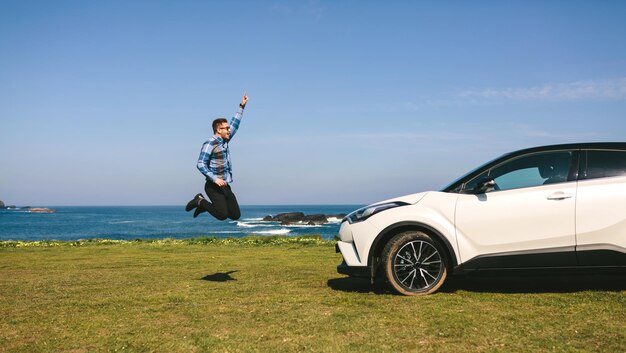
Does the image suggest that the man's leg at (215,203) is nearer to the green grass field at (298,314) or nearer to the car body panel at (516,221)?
the green grass field at (298,314)

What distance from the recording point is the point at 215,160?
8.10m

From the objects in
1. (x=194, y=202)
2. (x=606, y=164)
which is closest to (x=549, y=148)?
(x=606, y=164)

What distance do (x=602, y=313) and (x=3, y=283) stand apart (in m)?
8.57

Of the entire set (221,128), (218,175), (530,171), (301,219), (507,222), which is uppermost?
(221,128)

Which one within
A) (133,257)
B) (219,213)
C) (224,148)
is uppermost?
(224,148)

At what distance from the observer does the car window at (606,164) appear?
20.1 feet

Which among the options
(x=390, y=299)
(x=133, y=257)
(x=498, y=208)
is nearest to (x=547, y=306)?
(x=498, y=208)

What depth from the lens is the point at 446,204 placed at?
645cm

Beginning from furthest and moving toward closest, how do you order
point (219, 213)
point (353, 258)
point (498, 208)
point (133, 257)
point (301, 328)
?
point (133, 257)
point (219, 213)
point (353, 258)
point (498, 208)
point (301, 328)

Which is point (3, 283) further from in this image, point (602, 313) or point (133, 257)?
point (602, 313)

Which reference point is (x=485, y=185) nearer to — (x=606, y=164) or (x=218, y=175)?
(x=606, y=164)

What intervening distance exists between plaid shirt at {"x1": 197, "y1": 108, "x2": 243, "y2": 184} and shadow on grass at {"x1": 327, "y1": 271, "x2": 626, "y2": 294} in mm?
2341

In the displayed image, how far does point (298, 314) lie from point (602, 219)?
11.8ft

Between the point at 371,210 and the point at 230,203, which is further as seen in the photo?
the point at 230,203
